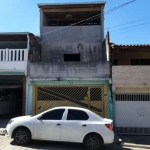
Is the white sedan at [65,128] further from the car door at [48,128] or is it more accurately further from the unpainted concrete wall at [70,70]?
the unpainted concrete wall at [70,70]

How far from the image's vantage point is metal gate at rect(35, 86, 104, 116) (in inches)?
512

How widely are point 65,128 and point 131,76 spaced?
552cm

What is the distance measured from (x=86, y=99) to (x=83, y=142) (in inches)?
185

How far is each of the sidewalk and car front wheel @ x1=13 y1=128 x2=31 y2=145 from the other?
12.6ft

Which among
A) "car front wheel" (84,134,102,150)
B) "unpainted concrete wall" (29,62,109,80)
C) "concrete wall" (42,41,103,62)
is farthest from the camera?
"concrete wall" (42,41,103,62)

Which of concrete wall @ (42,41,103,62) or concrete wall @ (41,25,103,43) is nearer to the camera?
concrete wall @ (42,41,103,62)

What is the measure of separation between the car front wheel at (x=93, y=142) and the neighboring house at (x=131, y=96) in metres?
4.40

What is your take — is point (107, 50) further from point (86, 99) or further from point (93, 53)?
point (86, 99)

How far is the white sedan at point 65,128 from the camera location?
27.7 feet

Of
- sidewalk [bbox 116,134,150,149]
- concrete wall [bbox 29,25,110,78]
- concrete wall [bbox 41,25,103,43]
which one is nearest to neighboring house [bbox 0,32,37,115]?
concrete wall [bbox 29,25,110,78]

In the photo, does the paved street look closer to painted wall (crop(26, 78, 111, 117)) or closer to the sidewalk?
the sidewalk

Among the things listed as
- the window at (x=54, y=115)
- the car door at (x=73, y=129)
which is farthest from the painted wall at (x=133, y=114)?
the window at (x=54, y=115)

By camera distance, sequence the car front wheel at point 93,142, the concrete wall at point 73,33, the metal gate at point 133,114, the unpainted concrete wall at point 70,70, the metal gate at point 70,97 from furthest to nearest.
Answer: the concrete wall at point 73,33
the metal gate at point 70,97
the unpainted concrete wall at point 70,70
the metal gate at point 133,114
the car front wheel at point 93,142

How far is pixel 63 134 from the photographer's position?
28.0 ft
